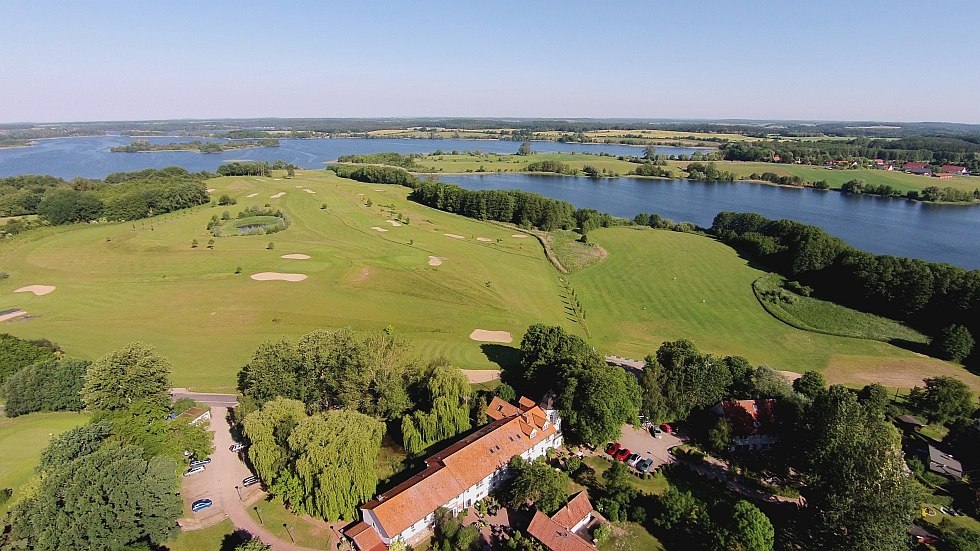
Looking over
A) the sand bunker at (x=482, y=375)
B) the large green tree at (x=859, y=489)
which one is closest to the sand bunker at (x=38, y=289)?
the sand bunker at (x=482, y=375)

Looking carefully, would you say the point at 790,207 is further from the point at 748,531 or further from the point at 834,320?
the point at 748,531

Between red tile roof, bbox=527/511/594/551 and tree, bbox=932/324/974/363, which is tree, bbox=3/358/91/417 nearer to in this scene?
Answer: red tile roof, bbox=527/511/594/551

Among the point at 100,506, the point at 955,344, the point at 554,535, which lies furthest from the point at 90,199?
the point at 955,344

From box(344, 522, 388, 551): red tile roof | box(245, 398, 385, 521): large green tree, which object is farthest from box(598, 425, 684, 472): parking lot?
box(245, 398, 385, 521): large green tree

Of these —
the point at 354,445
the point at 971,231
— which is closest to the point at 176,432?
the point at 354,445

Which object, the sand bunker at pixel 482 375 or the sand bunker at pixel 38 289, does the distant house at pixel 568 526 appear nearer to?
the sand bunker at pixel 482 375

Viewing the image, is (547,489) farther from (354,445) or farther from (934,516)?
(934,516)
